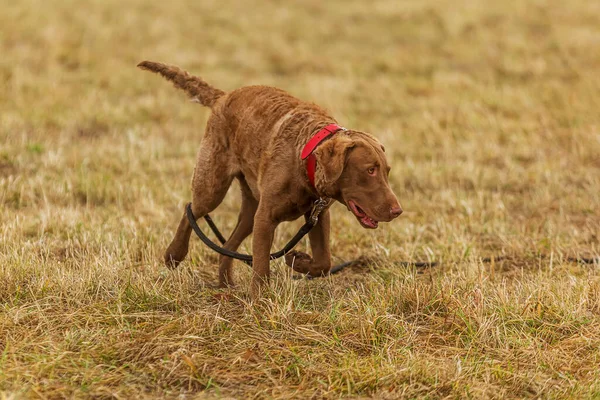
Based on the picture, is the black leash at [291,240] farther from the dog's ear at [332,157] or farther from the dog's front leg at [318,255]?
the dog's ear at [332,157]

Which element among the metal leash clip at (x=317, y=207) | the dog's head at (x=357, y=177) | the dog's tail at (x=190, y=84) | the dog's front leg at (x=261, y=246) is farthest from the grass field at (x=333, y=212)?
the dog's tail at (x=190, y=84)

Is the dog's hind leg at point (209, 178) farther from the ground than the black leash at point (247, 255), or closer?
farther from the ground

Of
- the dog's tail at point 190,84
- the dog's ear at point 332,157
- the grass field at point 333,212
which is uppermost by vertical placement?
the dog's tail at point 190,84

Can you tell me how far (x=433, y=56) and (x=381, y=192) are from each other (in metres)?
9.56

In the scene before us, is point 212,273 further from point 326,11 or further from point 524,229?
point 326,11

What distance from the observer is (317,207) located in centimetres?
477

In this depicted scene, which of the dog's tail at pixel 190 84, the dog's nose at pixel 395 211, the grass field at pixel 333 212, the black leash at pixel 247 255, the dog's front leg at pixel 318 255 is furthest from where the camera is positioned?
the dog's tail at pixel 190 84

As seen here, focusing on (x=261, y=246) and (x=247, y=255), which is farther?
(x=247, y=255)

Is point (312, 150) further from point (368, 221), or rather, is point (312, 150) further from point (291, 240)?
point (291, 240)

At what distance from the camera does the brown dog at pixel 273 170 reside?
14.5 feet

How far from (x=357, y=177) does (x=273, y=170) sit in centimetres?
57

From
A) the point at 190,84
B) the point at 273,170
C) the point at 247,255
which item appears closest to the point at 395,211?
the point at 273,170

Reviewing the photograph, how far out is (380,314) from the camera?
4656mm

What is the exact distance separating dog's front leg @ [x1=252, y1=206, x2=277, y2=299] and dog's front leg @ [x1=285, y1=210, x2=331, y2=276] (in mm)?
281
